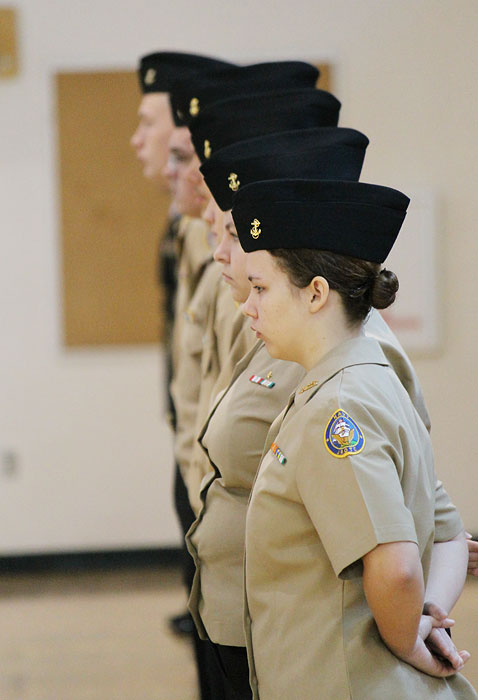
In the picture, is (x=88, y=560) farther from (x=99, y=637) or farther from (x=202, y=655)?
(x=202, y=655)

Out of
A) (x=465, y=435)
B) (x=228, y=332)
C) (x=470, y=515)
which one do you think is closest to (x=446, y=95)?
(x=465, y=435)

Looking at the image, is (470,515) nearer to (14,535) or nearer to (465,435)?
(465,435)

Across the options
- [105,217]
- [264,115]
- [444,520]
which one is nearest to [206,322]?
[264,115]

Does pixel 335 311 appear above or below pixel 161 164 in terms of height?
above

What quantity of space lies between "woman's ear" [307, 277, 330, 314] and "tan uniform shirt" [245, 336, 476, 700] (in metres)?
0.07

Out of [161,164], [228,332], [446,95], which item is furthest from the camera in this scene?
[446,95]

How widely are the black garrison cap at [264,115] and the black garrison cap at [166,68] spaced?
0.87 m

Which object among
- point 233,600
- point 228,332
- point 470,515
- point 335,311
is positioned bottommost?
point 470,515

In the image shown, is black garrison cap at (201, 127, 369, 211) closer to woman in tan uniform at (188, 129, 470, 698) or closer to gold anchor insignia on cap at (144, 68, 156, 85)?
woman in tan uniform at (188, 129, 470, 698)

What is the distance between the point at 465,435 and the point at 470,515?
40cm

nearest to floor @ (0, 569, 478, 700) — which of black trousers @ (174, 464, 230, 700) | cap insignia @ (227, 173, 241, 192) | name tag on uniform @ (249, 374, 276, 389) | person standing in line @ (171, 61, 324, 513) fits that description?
black trousers @ (174, 464, 230, 700)

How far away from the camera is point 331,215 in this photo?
125cm

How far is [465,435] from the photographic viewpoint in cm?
424

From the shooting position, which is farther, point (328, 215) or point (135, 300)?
point (135, 300)
